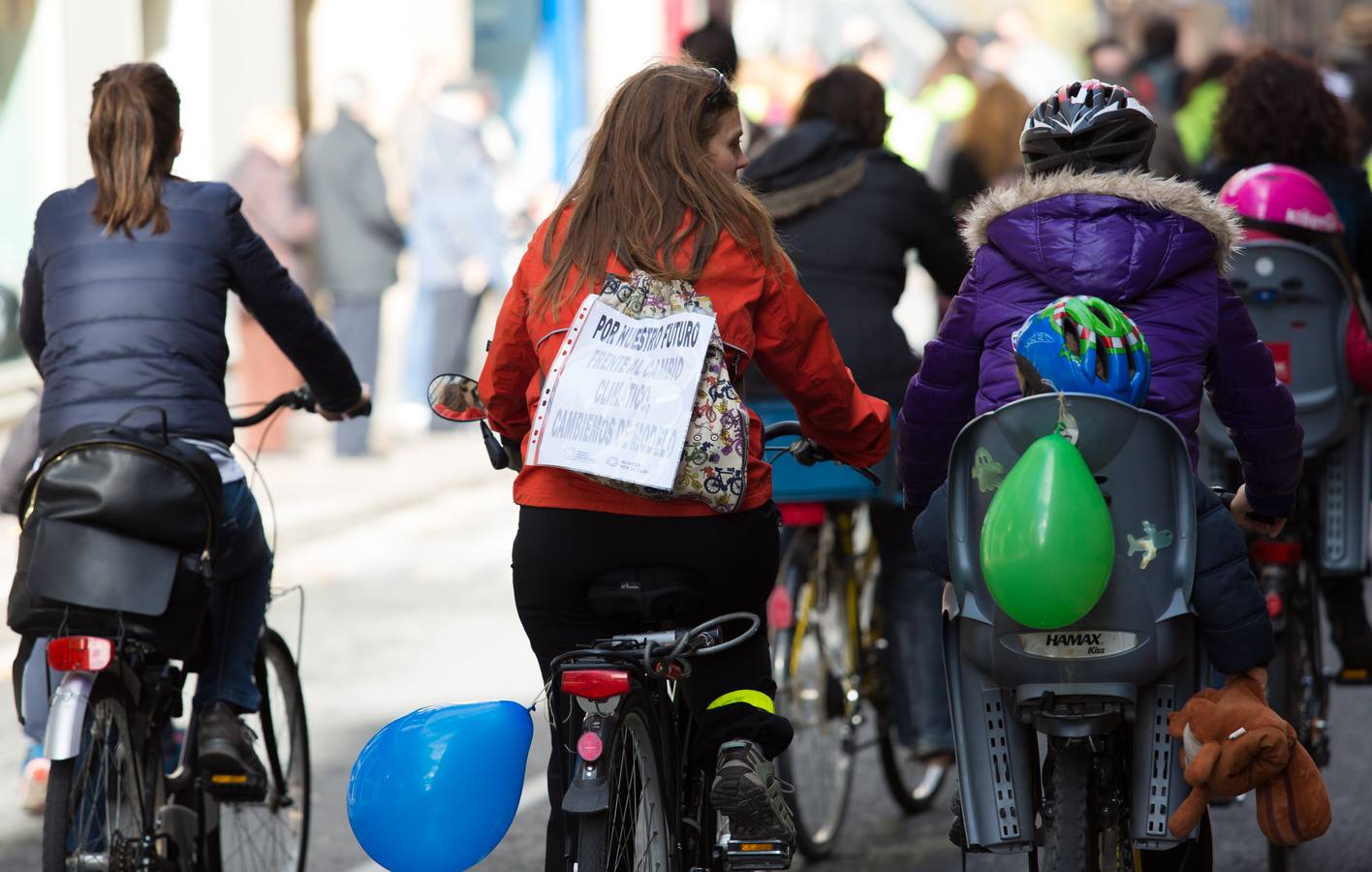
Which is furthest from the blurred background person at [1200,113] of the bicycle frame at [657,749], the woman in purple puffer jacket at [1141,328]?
the bicycle frame at [657,749]

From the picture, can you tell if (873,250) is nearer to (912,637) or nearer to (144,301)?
(912,637)

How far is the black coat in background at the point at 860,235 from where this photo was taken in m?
5.89

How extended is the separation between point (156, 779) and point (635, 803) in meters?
1.31

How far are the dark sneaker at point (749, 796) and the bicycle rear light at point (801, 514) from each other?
1.97 meters

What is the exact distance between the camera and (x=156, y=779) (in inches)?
185

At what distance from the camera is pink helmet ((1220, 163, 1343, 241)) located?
565 centimetres

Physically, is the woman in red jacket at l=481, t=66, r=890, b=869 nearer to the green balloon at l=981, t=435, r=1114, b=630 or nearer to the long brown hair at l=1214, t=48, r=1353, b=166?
the green balloon at l=981, t=435, r=1114, b=630

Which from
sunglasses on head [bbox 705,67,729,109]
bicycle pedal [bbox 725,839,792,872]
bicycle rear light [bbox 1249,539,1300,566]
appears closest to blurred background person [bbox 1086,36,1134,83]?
bicycle rear light [bbox 1249,539,1300,566]

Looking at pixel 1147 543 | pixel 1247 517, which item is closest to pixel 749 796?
pixel 1147 543

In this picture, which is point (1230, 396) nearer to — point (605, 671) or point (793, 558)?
point (605, 671)

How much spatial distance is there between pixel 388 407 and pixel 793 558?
10933 millimetres

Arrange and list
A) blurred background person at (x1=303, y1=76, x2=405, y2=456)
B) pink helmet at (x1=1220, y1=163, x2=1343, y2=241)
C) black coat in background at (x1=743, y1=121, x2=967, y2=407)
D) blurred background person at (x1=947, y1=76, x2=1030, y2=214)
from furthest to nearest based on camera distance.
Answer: blurred background person at (x1=303, y1=76, x2=405, y2=456)
blurred background person at (x1=947, y1=76, x2=1030, y2=214)
black coat in background at (x1=743, y1=121, x2=967, y2=407)
pink helmet at (x1=1220, y1=163, x2=1343, y2=241)

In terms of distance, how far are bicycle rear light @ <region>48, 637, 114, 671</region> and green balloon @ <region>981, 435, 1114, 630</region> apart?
1.85 metres

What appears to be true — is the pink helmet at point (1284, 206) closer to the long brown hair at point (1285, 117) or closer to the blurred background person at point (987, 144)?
the long brown hair at point (1285, 117)
